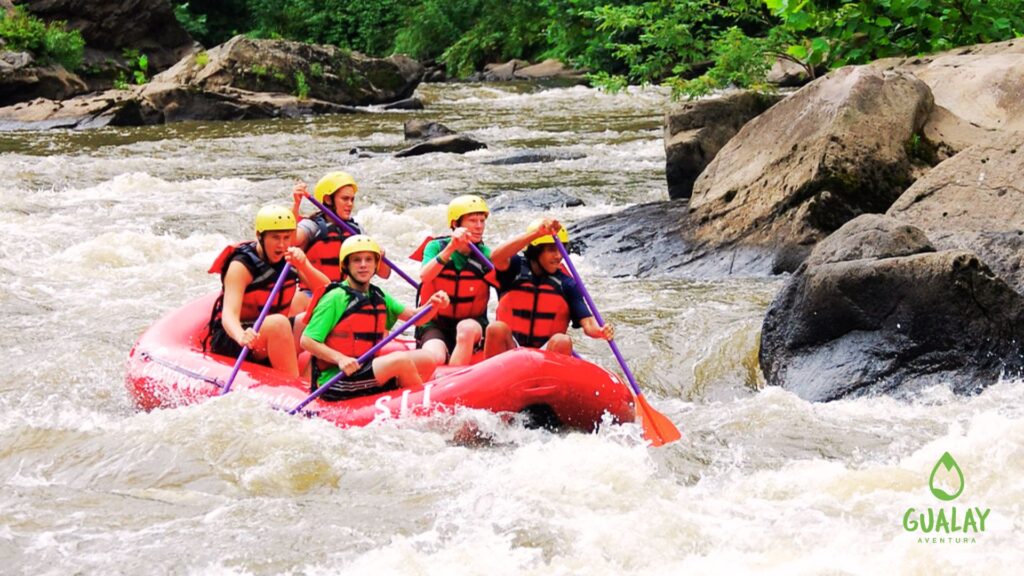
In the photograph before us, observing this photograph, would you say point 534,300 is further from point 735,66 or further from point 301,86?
point 301,86

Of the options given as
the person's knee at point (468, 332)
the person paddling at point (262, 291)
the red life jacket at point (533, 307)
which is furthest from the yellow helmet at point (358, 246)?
the red life jacket at point (533, 307)

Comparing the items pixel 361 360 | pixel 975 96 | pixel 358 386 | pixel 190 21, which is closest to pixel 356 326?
pixel 361 360

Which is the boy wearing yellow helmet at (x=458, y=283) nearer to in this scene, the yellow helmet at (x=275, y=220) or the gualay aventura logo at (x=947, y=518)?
the yellow helmet at (x=275, y=220)

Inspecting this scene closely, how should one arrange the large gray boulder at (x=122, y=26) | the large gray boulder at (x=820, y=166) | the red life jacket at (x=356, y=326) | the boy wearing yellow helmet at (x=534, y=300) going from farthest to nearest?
the large gray boulder at (x=122, y=26) → the large gray boulder at (x=820, y=166) → the boy wearing yellow helmet at (x=534, y=300) → the red life jacket at (x=356, y=326)

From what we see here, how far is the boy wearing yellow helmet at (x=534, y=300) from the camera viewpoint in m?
6.18

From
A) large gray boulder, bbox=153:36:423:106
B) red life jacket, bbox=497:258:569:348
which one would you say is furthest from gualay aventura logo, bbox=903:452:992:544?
large gray boulder, bbox=153:36:423:106

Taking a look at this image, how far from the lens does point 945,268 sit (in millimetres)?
6121

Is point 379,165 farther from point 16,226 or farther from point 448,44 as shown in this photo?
point 448,44

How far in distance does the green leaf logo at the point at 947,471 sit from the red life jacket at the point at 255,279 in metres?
3.32

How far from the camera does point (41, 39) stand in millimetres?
22516

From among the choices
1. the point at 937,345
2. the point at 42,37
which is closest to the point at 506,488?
the point at 937,345

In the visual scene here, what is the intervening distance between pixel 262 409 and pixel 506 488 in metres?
1.40

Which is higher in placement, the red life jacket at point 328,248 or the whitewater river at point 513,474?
the red life jacket at point 328,248

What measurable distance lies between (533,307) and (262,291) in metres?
1.46
